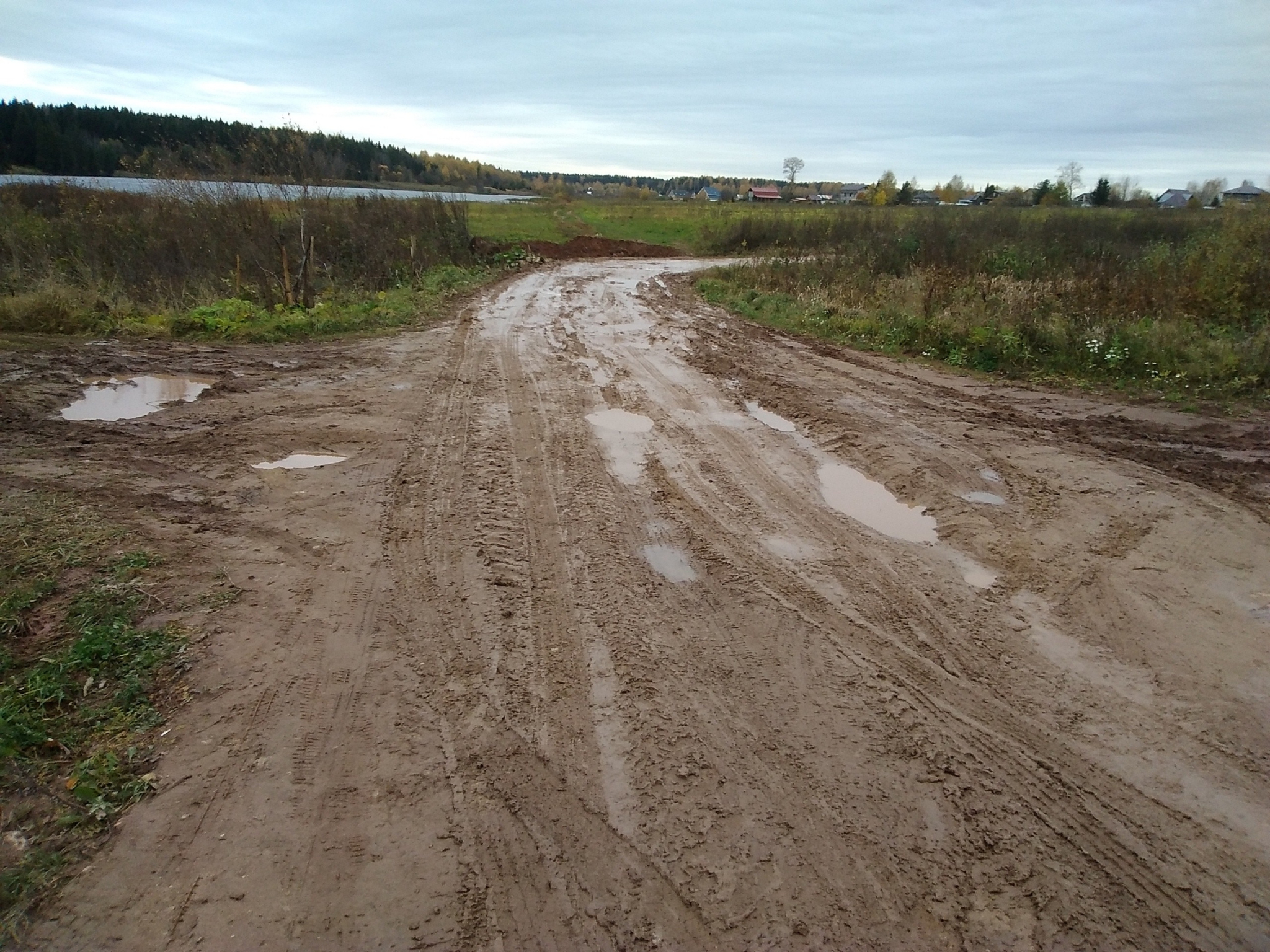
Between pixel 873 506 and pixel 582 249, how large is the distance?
1145 inches

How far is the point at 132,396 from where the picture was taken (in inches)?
340

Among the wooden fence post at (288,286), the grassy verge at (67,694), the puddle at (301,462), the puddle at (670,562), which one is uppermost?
the wooden fence post at (288,286)

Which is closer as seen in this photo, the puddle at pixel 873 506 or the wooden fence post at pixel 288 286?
the puddle at pixel 873 506

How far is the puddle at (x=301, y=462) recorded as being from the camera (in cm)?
647

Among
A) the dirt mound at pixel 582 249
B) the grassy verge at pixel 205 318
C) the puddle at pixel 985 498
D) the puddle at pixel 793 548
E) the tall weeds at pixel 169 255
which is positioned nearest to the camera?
the puddle at pixel 793 548

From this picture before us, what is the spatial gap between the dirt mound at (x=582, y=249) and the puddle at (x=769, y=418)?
810 inches

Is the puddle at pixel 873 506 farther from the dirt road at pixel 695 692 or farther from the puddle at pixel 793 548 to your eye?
the puddle at pixel 793 548

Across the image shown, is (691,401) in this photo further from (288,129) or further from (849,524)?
(288,129)

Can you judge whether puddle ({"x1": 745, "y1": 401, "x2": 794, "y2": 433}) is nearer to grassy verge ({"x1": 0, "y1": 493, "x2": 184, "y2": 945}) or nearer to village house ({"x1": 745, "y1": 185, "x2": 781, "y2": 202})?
grassy verge ({"x1": 0, "y1": 493, "x2": 184, "y2": 945})

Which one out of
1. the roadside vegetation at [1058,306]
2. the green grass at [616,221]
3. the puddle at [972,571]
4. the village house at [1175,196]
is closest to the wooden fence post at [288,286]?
the roadside vegetation at [1058,306]

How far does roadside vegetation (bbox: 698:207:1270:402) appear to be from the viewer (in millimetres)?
9930

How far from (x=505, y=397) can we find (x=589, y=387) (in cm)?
121

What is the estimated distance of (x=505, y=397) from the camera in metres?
8.70

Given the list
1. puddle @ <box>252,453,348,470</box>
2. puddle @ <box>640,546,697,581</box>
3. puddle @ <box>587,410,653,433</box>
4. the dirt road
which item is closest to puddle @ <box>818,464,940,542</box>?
the dirt road
